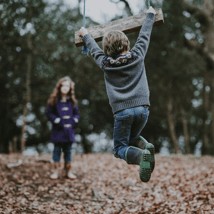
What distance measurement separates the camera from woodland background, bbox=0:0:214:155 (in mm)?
11766

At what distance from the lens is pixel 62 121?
5.35 metres

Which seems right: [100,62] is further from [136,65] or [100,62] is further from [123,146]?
[123,146]

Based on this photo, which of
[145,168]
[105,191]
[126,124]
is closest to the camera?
[145,168]

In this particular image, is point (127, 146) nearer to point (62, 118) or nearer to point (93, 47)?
point (93, 47)

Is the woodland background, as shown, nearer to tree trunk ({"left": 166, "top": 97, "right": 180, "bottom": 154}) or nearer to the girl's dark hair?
tree trunk ({"left": 166, "top": 97, "right": 180, "bottom": 154})

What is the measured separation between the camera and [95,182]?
5863 mm

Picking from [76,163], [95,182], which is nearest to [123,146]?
[95,182]

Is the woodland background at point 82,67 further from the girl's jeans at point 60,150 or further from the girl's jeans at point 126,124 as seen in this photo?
the girl's jeans at point 126,124

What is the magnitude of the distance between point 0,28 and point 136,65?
10770 mm

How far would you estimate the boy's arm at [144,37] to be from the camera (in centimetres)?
308

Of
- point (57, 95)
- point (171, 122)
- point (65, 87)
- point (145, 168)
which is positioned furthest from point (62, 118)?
point (171, 122)

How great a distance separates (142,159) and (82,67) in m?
11.6

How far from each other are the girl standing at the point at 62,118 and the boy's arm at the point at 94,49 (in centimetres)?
222

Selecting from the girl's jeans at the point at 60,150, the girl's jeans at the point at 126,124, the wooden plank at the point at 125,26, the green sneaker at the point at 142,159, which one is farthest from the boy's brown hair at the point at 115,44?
the girl's jeans at the point at 60,150
